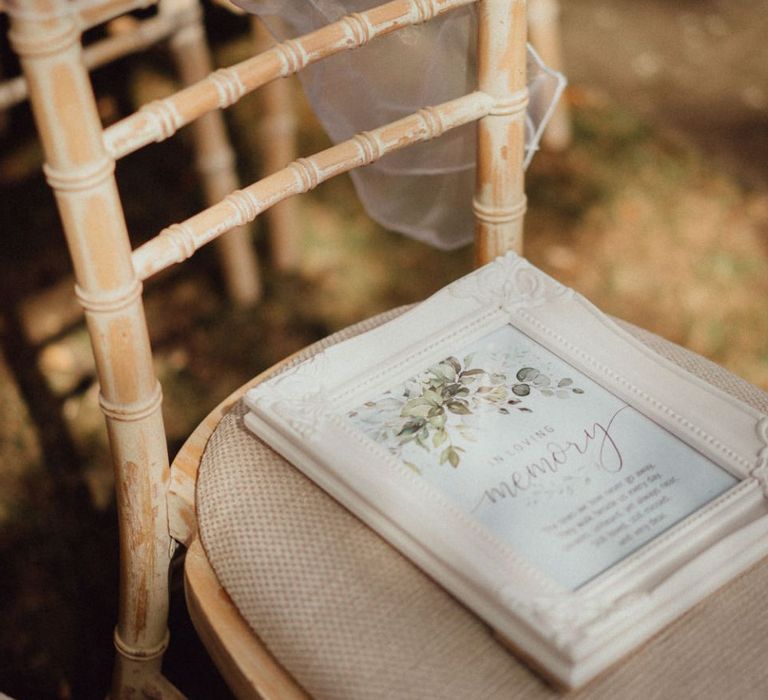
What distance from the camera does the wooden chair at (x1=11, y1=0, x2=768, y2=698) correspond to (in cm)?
66

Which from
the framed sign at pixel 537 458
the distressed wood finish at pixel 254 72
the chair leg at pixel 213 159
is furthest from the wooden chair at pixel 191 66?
the framed sign at pixel 537 458

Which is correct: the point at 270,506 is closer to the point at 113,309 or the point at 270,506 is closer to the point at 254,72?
the point at 113,309

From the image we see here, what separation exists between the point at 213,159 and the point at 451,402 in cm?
81

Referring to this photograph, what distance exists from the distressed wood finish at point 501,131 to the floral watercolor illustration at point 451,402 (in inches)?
7.4

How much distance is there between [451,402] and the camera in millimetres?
806

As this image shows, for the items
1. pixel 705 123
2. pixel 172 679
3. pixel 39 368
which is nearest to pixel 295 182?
pixel 172 679

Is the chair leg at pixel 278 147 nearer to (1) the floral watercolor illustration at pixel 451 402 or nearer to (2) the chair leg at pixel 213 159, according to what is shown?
(2) the chair leg at pixel 213 159

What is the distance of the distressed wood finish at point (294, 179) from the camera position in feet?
2.53

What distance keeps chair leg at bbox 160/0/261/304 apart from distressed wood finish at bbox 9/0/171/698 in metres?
0.57

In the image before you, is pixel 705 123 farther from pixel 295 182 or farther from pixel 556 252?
pixel 295 182

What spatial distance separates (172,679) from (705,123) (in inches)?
61.4

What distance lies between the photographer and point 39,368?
169 cm

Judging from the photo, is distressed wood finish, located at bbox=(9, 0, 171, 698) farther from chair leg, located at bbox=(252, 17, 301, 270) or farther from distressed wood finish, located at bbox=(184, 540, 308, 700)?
chair leg, located at bbox=(252, 17, 301, 270)

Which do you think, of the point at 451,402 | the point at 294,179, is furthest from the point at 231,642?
the point at 294,179
